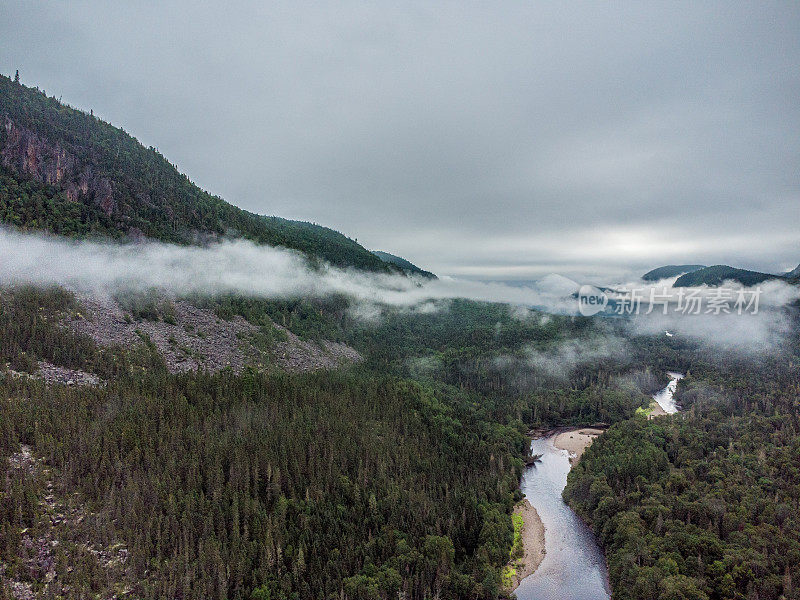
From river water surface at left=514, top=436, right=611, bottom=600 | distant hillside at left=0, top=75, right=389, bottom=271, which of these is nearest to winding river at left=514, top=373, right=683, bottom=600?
river water surface at left=514, top=436, right=611, bottom=600

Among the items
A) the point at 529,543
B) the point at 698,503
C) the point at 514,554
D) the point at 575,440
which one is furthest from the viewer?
the point at 575,440

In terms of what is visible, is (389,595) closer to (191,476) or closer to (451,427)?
(191,476)

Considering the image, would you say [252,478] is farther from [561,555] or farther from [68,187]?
[68,187]

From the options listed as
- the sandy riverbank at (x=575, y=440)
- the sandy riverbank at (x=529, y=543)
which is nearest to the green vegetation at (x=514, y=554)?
the sandy riverbank at (x=529, y=543)

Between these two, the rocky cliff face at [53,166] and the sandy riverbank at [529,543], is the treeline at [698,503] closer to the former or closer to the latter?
the sandy riverbank at [529,543]

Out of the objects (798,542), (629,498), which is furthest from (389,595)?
(798,542)

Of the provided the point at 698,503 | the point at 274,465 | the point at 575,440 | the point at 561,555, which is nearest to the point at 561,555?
the point at 561,555
